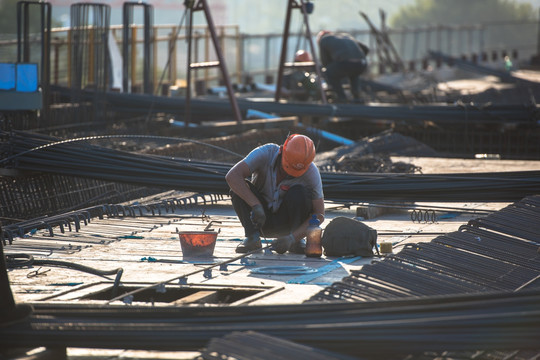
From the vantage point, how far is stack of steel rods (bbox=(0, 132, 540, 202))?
8.98 metres

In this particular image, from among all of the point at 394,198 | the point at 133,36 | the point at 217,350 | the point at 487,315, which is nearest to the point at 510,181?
the point at 394,198

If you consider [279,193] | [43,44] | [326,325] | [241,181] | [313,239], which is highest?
[43,44]

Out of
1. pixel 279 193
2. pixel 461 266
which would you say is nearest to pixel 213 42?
pixel 279 193

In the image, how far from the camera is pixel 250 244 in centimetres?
742

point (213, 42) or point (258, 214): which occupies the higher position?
point (213, 42)

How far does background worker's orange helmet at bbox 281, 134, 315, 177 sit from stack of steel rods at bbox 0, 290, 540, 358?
2443 millimetres

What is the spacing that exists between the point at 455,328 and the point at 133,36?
1790 centimetres

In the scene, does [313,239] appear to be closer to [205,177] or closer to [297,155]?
[297,155]

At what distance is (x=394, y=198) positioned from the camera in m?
9.05

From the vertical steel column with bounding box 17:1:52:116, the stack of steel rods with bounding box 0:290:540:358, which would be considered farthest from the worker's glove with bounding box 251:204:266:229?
the vertical steel column with bounding box 17:1:52:116

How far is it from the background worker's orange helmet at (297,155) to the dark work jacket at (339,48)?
11.3 m

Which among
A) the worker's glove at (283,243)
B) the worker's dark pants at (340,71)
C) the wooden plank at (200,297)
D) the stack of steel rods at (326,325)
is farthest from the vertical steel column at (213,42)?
the stack of steel rods at (326,325)

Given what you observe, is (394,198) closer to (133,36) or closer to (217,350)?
(217,350)

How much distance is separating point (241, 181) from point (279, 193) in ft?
1.60
